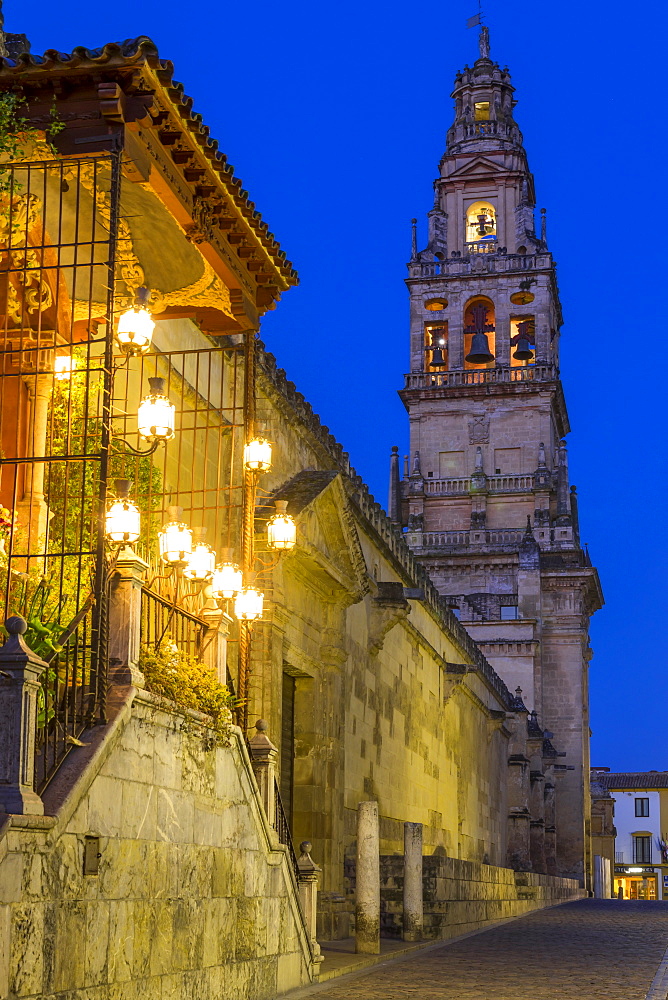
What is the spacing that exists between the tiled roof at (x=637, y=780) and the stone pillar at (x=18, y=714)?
264 ft

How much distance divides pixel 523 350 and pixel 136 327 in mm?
39389

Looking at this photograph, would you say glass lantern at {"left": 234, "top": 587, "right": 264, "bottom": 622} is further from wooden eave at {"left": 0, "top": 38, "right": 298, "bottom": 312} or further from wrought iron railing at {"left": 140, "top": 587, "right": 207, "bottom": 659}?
wooden eave at {"left": 0, "top": 38, "right": 298, "bottom": 312}

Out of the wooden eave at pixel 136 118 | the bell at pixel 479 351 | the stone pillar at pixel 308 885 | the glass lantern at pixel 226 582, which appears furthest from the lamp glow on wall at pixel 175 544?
the bell at pixel 479 351

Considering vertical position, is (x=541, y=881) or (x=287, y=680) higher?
(x=287, y=680)

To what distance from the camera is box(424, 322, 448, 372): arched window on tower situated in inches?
2042

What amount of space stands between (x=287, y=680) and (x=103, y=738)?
9.87 m

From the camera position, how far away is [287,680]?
57.6 ft

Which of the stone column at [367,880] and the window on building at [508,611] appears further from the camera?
the window on building at [508,611]

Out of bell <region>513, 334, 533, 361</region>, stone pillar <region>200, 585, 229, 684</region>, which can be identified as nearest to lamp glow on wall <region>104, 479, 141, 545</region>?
stone pillar <region>200, 585, 229, 684</region>

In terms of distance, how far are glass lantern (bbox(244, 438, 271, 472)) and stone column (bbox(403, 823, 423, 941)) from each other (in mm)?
5695

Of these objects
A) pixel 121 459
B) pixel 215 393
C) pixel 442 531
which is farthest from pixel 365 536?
pixel 442 531

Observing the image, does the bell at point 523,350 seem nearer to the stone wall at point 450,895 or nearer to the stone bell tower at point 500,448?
the stone bell tower at point 500,448

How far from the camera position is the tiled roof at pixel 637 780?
84000 mm

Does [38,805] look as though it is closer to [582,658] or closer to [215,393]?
[215,393]
